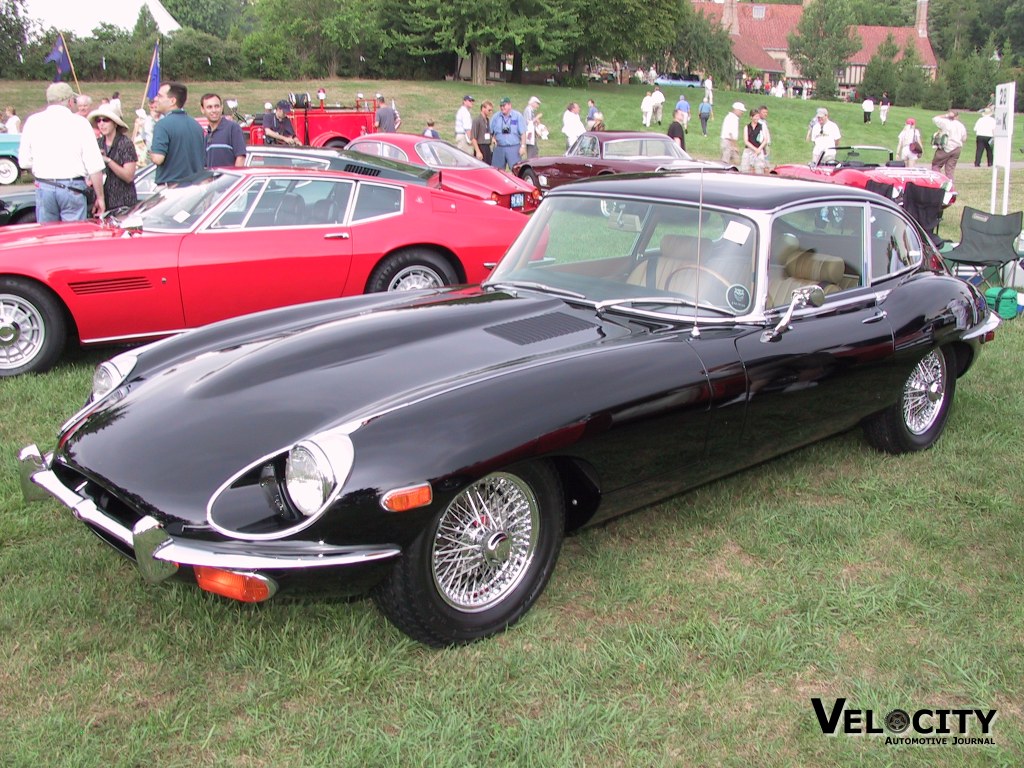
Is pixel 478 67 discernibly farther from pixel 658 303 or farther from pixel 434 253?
pixel 658 303

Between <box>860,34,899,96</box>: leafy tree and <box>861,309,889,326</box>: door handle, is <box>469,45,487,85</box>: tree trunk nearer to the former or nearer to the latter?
<box>860,34,899,96</box>: leafy tree

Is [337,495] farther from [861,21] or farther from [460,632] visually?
[861,21]

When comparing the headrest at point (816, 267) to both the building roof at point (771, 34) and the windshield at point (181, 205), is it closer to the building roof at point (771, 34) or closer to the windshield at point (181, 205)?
the windshield at point (181, 205)

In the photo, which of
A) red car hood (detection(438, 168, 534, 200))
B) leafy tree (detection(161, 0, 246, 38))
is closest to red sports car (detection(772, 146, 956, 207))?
red car hood (detection(438, 168, 534, 200))

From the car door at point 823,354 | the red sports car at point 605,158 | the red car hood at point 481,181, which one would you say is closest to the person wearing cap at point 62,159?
the red car hood at point 481,181

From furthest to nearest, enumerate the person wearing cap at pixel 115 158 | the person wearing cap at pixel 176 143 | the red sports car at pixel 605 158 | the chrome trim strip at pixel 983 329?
the red sports car at pixel 605 158 < the person wearing cap at pixel 115 158 < the person wearing cap at pixel 176 143 < the chrome trim strip at pixel 983 329

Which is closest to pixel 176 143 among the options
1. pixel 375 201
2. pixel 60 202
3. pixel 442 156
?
pixel 60 202

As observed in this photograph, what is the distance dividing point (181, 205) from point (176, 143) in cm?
189

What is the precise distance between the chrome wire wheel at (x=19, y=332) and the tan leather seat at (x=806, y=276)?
14.7ft

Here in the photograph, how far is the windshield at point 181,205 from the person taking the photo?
6.20 metres

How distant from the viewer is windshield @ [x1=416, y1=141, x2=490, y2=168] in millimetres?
12727

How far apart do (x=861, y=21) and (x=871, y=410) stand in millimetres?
125168

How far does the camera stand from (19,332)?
226 inches

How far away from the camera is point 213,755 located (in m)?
2.53
